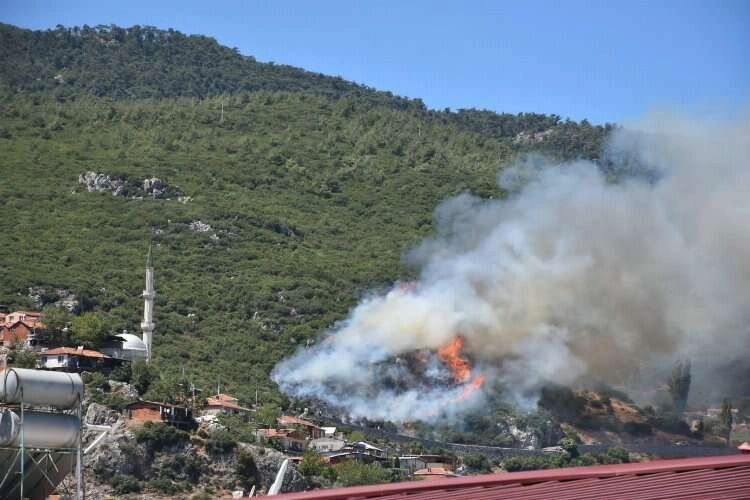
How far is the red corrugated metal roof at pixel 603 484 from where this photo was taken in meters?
Answer: 25.9

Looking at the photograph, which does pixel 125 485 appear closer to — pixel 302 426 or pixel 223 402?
pixel 223 402

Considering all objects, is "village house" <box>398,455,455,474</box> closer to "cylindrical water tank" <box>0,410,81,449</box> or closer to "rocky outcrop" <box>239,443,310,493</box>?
"rocky outcrop" <box>239,443,310,493</box>

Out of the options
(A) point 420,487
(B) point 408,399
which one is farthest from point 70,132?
(A) point 420,487

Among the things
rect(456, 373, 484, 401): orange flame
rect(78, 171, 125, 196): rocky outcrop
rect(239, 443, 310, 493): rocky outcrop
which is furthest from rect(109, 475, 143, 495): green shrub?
rect(78, 171, 125, 196): rocky outcrop

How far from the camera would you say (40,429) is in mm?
47875

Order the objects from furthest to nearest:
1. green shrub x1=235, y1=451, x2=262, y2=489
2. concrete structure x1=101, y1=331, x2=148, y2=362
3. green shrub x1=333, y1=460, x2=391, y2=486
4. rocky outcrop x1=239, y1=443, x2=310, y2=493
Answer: concrete structure x1=101, y1=331, x2=148, y2=362
green shrub x1=235, y1=451, x2=262, y2=489
green shrub x1=333, y1=460, x2=391, y2=486
rocky outcrop x1=239, y1=443, x2=310, y2=493

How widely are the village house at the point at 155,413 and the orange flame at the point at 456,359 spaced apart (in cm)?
1781

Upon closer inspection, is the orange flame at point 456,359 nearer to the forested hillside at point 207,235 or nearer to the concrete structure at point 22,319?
the forested hillside at point 207,235

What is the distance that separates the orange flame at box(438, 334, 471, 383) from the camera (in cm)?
11088

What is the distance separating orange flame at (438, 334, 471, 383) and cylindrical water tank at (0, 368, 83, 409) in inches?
2465

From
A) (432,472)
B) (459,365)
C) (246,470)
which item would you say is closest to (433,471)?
(432,472)

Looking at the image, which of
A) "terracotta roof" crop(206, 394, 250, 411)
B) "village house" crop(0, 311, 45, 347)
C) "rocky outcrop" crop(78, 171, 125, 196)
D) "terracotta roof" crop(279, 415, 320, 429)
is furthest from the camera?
"rocky outcrop" crop(78, 171, 125, 196)

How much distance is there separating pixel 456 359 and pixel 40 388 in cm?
6453

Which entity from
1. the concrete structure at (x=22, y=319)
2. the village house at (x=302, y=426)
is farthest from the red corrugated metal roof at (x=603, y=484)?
the concrete structure at (x=22, y=319)
